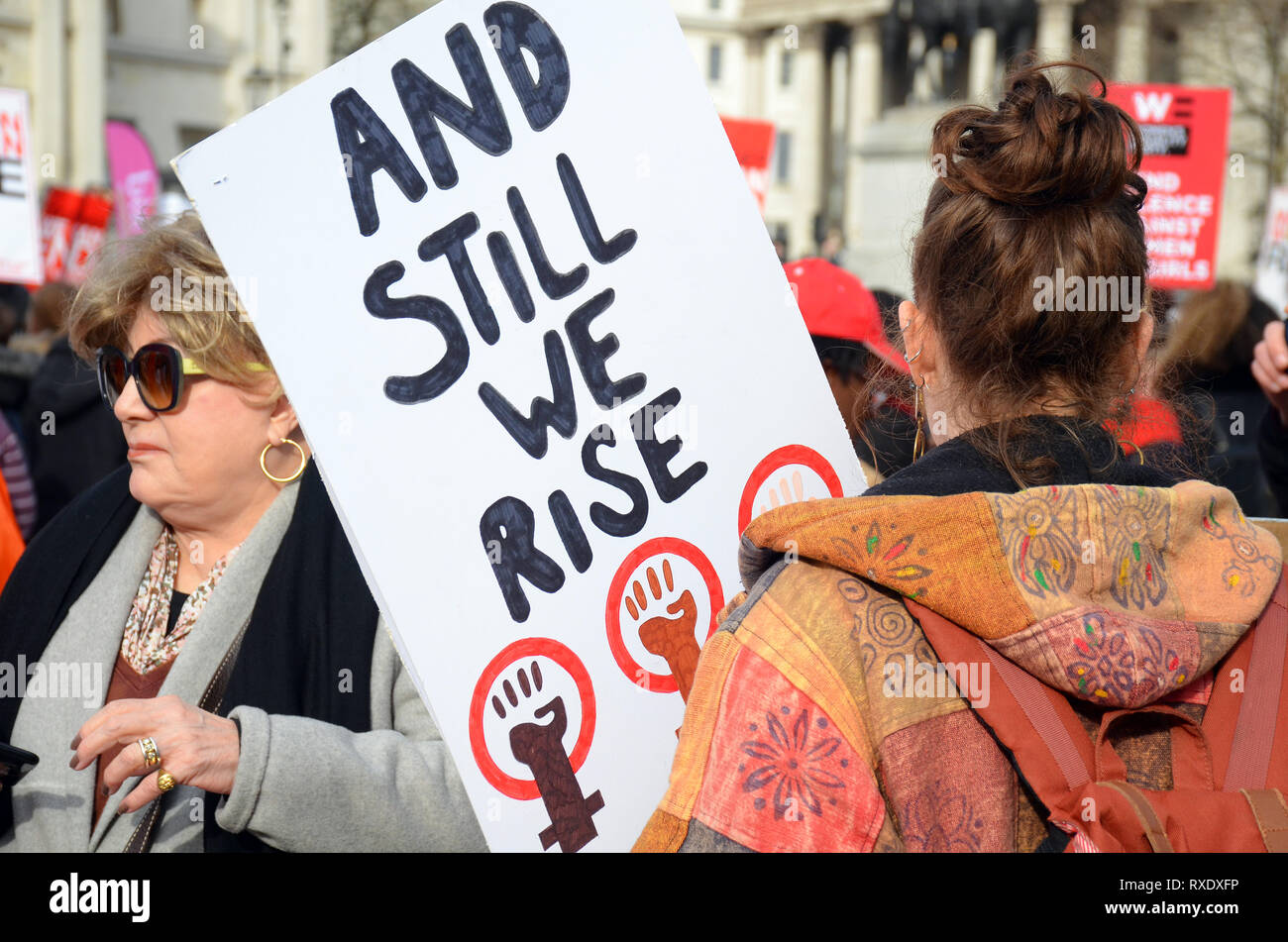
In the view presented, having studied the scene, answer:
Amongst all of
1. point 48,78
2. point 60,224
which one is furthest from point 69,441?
point 48,78

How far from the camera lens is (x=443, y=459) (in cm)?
160

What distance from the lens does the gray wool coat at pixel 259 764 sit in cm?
183

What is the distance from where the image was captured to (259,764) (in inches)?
70.8

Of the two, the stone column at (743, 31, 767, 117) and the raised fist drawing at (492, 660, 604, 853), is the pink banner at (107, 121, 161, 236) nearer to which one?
the raised fist drawing at (492, 660, 604, 853)

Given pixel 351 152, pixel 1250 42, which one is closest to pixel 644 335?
pixel 351 152

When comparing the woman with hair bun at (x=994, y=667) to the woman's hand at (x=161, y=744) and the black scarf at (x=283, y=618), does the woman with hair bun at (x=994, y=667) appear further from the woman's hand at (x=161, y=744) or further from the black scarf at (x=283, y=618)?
the black scarf at (x=283, y=618)

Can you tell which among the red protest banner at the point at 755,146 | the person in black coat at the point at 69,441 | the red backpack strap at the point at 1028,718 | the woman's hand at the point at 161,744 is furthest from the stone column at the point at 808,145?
the red backpack strap at the point at 1028,718

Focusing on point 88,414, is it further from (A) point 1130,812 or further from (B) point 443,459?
(A) point 1130,812

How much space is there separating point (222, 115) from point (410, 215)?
103 ft

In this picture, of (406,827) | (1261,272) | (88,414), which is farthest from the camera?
(1261,272)

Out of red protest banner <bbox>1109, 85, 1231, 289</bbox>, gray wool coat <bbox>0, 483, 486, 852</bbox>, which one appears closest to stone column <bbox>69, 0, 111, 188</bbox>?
red protest banner <bbox>1109, 85, 1231, 289</bbox>

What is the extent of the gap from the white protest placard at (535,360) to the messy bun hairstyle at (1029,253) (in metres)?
0.37

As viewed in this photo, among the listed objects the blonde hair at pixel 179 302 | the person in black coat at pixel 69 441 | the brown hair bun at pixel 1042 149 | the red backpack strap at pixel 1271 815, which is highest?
the brown hair bun at pixel 1042 149

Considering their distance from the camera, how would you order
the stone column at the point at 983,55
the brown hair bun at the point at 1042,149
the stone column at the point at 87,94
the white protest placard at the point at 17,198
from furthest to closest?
the stone column at the point at 983,55, the stone column at the point at 87,94, the white protest placard at the point at 17,198, the brown hair bun at the point at 1042,149
